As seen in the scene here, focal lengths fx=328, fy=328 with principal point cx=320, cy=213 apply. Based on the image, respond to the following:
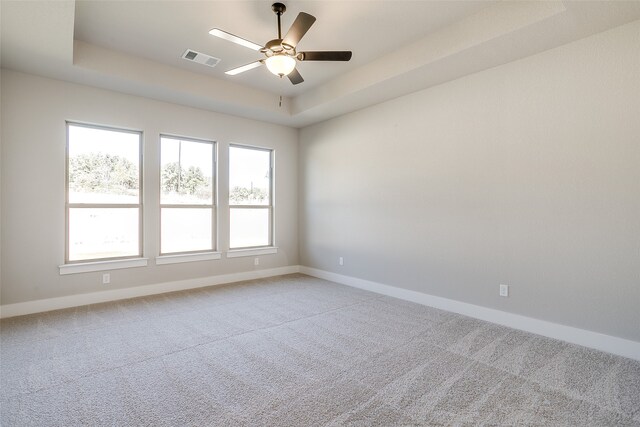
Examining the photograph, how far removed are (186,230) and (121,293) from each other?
122 cm

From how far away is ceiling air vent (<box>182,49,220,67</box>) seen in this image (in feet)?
12.6

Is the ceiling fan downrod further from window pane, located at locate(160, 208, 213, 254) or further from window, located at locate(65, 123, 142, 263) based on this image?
window pane, located at locate(160, 208, 213, 254)

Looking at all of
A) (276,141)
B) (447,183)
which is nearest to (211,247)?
(276,141)

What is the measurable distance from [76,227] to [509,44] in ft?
17.5

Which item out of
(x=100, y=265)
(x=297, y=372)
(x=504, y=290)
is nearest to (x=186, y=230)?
(x=100, y=265)

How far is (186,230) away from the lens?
16.7 ft

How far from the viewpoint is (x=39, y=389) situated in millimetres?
2236

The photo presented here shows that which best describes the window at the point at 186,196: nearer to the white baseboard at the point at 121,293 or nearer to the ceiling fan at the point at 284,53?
the white baseboard at the point at 121,293

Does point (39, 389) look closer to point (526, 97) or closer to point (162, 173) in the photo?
point (162, 173)

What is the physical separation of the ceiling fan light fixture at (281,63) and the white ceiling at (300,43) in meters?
0.49

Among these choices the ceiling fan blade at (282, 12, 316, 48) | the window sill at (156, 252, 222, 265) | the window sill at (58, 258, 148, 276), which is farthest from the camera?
the window sill at (156, 252, 222, 265)

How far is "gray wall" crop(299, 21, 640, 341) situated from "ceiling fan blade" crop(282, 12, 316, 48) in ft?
6.96

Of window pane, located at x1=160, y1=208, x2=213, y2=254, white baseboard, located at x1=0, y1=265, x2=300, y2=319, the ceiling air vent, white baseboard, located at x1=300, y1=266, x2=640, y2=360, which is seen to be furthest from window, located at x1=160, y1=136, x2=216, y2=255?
white baseboard, located at x1=300, y1=266, x2=640, y2=360

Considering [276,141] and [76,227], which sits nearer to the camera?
[76,227]
